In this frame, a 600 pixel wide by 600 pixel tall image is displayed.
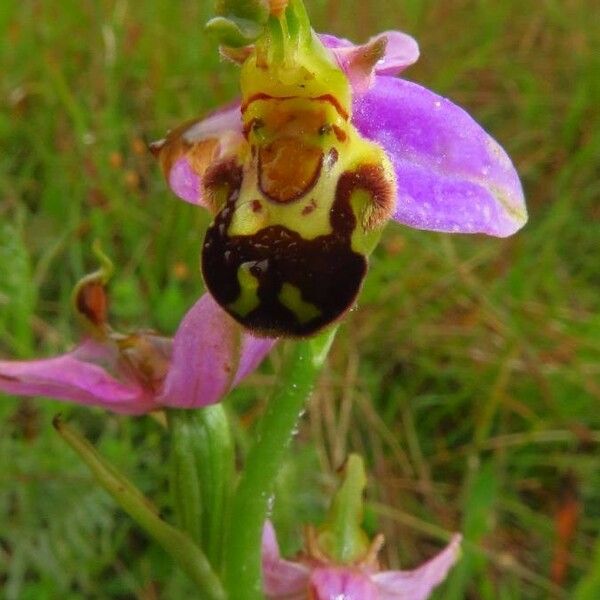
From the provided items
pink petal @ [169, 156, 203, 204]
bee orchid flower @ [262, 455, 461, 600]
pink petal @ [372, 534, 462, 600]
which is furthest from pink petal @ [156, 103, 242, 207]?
pink petal @ [372, 534, 462, 600]

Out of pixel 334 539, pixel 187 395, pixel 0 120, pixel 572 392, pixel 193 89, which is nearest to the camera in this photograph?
pixel 187 395

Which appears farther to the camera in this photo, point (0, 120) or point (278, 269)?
point (0, 120)

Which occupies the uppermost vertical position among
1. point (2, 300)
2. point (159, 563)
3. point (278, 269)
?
point (278, 269)

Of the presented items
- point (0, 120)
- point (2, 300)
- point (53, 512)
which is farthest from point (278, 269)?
point (0, 120)

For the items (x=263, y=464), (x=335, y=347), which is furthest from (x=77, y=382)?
(x=335, y=347)

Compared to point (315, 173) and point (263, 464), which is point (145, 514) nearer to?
point (263, 464)

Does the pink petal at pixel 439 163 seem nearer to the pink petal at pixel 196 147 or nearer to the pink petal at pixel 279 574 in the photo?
the pink petal at pixel 196 147

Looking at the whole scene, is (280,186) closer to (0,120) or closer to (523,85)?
(0,120)

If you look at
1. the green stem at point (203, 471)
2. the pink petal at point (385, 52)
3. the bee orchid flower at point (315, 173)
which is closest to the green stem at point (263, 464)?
the green stem at point (203, 471)
